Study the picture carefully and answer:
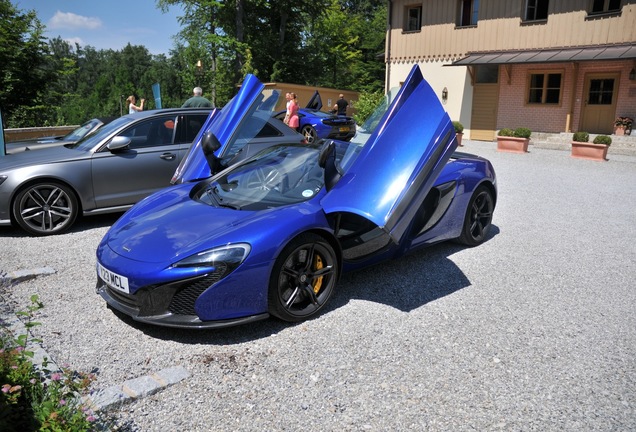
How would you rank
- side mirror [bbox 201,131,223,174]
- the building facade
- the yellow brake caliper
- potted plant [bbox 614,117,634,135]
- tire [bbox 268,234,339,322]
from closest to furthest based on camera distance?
1. tire [bbox 268,234,339,322]
2. the yellow brake caliper
3. side mirror [bbox 201,131,223,174]
4. potted plant [bbox 614,117,634,135]
5. the building facade

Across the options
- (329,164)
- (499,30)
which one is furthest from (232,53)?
(329,164)

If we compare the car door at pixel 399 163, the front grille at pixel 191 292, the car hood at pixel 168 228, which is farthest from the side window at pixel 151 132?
the front grille at pixel 191 292

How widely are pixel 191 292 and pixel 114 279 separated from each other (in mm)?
666

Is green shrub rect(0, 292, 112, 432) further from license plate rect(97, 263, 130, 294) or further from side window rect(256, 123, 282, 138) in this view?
side window rect(256, 123, 282, 138)

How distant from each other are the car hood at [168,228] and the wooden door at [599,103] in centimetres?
1848

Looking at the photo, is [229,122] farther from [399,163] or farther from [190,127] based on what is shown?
[399,163]

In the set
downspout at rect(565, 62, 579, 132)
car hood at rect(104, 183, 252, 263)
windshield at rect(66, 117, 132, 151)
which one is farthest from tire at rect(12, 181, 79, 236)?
downspout at rect(565, 62, 579, 132)

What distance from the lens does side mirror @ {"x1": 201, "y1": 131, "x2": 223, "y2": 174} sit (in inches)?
210

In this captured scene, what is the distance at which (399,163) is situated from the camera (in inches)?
160

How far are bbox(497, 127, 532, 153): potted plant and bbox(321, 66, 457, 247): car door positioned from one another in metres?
13.5

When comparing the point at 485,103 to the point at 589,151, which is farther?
the point at 485,103

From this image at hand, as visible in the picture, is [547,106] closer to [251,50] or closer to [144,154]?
[144,154]

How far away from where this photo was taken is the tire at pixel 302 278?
3809mm

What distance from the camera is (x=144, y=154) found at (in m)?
7.02
